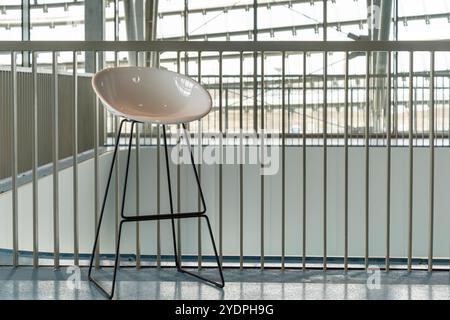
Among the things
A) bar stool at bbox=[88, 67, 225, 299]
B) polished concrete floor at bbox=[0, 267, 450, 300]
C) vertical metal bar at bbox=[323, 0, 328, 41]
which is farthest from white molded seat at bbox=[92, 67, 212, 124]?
vertical metal bar at bbox=[323, 0, 328, 41]

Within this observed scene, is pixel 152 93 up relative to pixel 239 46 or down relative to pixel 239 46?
down

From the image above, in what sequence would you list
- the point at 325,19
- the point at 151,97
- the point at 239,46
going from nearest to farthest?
the point at 151,97
the point at 239,46
the point at 325,19

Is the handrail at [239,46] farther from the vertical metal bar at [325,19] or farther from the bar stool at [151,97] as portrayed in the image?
the vertical metal bar at [325,19]

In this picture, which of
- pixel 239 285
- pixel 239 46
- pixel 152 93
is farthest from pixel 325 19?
pixel 239 285

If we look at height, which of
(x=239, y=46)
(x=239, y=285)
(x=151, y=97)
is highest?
(x=239, y=46)

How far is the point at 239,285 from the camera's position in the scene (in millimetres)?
3125

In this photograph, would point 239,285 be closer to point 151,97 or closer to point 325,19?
point 151,97

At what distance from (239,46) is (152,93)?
452mm

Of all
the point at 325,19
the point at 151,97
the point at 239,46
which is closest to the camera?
the point at 151,97

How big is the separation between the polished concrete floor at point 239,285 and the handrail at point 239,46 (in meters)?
1.03

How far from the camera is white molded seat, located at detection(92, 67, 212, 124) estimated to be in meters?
2.96

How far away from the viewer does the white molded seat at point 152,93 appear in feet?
9.71
